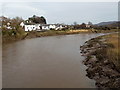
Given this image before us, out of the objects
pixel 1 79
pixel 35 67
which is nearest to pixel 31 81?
pixel 1 79

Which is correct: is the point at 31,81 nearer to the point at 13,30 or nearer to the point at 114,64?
the point at 114,64

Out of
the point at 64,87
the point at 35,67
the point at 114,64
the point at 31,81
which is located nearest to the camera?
the point at 64,87

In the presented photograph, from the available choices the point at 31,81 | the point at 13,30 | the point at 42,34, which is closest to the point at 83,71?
the point at 31,81

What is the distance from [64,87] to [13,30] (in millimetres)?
28873

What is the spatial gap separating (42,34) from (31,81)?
116 feet

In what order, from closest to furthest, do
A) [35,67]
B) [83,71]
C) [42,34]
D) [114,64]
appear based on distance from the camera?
[114,64] → [83,71] → [35,67] → [42,34]

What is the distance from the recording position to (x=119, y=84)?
798 cm

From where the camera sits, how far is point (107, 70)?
33.2 ft

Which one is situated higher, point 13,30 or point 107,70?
point 13,30

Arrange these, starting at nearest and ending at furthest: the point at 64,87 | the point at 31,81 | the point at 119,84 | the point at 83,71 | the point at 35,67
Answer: the point at 119,84
the point at 64,87
the point at 31,81
the point at 83,71
the point at 35,67

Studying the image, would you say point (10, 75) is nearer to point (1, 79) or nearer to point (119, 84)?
Result: point (1, 79)

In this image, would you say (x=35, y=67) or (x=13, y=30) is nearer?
(x=35, y=67)

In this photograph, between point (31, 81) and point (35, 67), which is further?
point (35, 67)

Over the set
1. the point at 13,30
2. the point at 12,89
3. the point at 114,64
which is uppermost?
the point at 13,30
